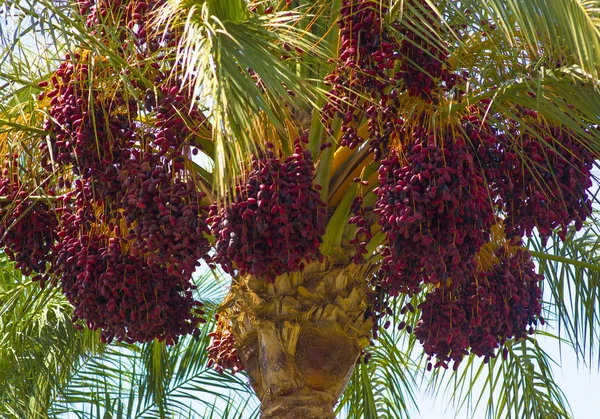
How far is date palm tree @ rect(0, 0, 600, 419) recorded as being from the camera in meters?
2.98

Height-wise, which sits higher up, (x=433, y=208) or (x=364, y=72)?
(x=364, y=72)

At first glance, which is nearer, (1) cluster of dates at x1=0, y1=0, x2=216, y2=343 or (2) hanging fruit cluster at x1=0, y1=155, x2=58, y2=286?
(1) cluster of dates at x1=0, y1=0, x2=216, y2=343

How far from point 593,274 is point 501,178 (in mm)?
1602

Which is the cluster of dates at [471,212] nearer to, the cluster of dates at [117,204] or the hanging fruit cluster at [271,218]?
the hanging fruit cluster at [271,218]

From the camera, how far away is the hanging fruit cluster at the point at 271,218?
117 inches

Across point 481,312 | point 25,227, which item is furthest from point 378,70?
point 25,227

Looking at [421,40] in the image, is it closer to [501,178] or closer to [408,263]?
[501,178]

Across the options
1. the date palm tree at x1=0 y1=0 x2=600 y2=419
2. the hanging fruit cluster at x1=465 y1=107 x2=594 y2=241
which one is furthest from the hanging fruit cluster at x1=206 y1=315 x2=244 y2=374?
the hanging fruit cluster at x1=465 y1=107 x2=594 y2=241

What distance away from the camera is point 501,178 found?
3293 mm

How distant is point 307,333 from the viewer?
3.59 metres

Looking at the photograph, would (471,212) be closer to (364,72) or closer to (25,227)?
(364,72)

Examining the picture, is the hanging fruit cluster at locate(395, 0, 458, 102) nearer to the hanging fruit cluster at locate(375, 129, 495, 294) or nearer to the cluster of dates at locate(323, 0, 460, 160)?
the cluster of dates at locate(323, 0, 460, 160)

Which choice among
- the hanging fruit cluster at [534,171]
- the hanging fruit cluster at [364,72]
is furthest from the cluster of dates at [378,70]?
the hanging fruit cluster at [534,171]

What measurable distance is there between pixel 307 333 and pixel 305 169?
79 centimetres
